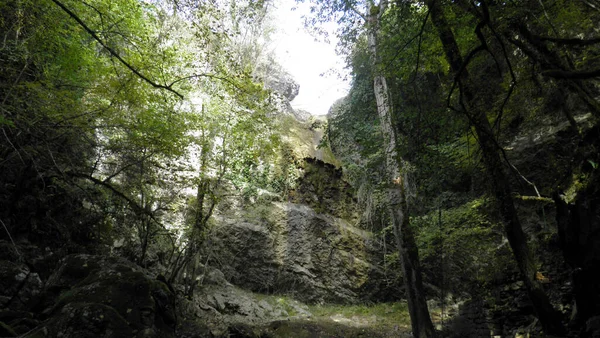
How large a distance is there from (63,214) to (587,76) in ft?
34.1

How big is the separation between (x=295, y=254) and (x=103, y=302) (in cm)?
1000

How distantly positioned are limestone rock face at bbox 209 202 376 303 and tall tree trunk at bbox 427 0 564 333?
32.6ft

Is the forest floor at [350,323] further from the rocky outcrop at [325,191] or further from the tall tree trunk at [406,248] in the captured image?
the rocky outcrop at [325,191]

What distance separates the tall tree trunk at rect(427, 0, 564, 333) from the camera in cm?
423

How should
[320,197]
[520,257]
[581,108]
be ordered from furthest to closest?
[320,197], [581,108], [520,257]

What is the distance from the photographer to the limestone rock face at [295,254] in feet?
43.3

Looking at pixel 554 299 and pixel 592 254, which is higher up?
pixel 592 254

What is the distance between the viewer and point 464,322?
27.2 ft

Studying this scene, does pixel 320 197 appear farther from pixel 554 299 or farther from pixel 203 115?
pixel 554 299

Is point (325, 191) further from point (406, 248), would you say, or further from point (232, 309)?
point (406, 248)

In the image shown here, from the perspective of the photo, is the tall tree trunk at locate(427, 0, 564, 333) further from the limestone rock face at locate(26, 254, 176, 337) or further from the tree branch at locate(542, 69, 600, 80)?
the limestone rock face at locate(26, 254, 176, 337)

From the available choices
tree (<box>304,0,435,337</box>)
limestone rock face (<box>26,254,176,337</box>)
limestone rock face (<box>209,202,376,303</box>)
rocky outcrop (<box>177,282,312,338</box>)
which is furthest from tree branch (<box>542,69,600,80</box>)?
limestone rock face (<box>209,202,376,303</box>)

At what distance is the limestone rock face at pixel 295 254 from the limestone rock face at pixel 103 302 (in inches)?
269

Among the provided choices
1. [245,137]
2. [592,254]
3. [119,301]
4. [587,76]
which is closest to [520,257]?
[592,254]
